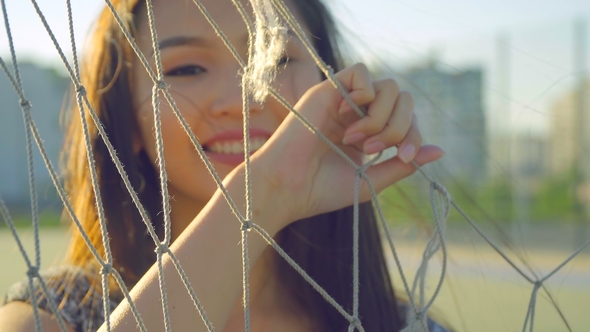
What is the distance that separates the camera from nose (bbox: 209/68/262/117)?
A: 982 mm

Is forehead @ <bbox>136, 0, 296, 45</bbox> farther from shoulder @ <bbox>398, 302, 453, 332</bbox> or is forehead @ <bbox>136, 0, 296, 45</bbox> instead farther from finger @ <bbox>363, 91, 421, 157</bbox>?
shoulder @ <bbox>398, 302, 453, 332</bbox>

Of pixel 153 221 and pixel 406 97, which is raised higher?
pixel 406 97

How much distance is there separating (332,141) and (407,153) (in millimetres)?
111

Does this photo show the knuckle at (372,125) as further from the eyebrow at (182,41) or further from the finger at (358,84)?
the eyebrow at (182,41)

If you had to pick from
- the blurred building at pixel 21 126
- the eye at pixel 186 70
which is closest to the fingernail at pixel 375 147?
the eye at pixel 186 70

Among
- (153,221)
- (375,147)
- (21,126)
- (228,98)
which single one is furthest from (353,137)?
(21,126)

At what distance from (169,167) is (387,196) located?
0.51 meters

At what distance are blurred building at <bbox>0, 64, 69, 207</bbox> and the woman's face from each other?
6.02m

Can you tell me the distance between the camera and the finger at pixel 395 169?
871 millimetres

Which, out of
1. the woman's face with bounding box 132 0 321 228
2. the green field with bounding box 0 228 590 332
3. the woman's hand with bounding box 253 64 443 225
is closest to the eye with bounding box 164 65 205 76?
the woman's face with bounding box 132 0 321 228

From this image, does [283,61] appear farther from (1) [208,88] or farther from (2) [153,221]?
(2) [153,221]

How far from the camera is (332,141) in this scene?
2.92 feet

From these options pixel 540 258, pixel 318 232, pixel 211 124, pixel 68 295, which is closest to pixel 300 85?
pixel 211 124

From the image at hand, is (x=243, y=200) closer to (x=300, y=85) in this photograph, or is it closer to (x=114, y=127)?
(x=300, y=85)
